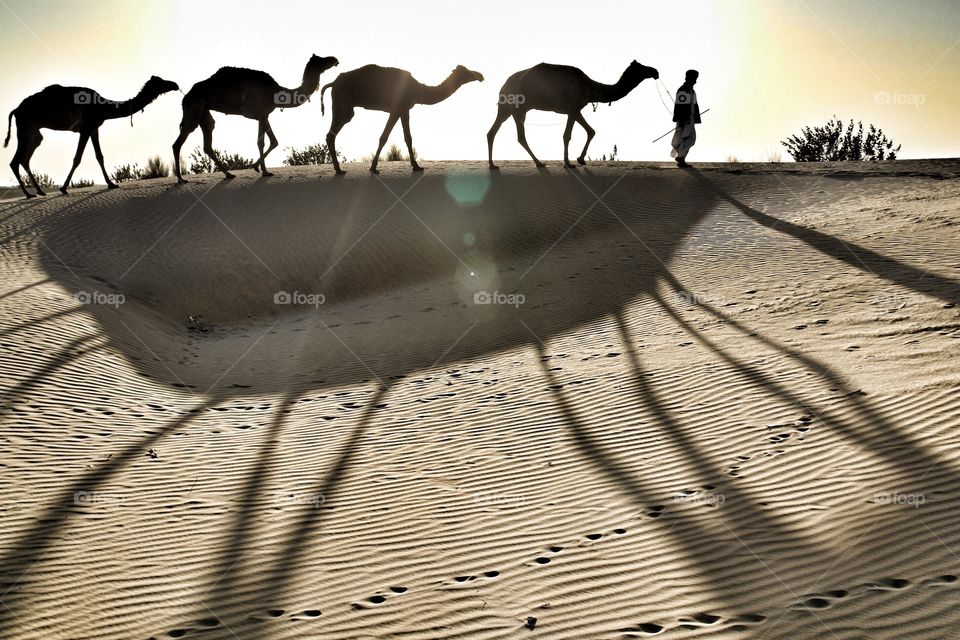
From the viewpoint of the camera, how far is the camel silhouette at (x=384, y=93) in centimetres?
1971

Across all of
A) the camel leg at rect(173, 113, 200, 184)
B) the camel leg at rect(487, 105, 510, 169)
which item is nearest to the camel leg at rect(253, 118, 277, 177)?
the camel leg at rect(173, 113, 200, 184)

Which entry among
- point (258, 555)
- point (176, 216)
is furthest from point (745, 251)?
point (176, 216)

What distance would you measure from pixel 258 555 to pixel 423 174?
16.3m

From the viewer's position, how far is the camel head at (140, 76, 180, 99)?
67.5 feet

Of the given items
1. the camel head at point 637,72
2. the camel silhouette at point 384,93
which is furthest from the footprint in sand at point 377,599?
the camel head at point 637,72

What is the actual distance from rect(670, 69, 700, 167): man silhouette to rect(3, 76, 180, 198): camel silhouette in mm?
12328

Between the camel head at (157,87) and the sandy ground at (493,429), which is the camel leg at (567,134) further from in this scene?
the camel head at (157,87)

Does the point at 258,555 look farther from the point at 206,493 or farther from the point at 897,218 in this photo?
the point at 897,218

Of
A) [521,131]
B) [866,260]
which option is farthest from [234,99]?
[866,260]

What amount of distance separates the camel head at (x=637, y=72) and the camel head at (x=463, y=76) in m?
3.74

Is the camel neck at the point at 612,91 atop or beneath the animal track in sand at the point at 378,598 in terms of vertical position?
atop

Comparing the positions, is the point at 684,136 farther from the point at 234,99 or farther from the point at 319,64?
the point at 234,99

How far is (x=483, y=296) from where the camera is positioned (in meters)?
14.1

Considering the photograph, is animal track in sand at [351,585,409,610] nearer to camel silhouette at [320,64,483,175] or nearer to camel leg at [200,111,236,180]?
camel silhouette at [320,64,483,175]
